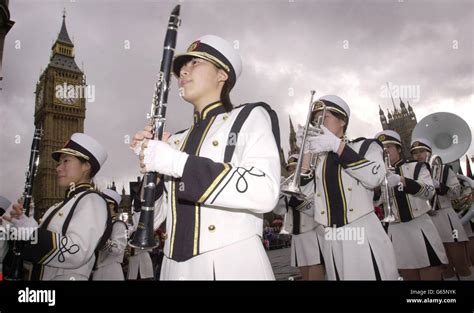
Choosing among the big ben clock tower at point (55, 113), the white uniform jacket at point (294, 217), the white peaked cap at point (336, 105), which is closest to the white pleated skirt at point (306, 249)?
the white uniform jacket at point (294, 217)

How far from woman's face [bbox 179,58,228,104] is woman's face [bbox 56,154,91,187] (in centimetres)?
249

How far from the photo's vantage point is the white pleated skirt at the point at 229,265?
7.11 ft

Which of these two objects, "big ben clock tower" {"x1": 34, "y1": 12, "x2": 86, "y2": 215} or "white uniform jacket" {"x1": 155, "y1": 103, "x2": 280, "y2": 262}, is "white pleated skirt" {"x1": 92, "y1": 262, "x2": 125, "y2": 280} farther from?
"big ben clock tower" {"x1": 34, "y1": 12, "x2": 86, "y2": 215}

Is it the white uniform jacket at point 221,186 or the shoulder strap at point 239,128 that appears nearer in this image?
the white uniform jacket at point 221,186

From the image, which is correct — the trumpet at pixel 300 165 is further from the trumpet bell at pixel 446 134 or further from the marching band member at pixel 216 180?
the trumpet bell at pixel 446 134

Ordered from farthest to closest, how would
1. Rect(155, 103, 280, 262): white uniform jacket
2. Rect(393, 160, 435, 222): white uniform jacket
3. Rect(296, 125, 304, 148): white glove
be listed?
Rect(393, 160, 435, 222): white uniform jacket → Rect(296, 125, 304, 148): white glove → Rect(155, 103, 280, 262): white uniform jacket

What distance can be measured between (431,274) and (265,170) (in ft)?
15.5

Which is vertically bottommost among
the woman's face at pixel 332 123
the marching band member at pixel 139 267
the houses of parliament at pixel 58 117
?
the marching band member at pixel 139 267

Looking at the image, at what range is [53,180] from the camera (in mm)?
66250

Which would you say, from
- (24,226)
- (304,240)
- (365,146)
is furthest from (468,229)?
(24,226)

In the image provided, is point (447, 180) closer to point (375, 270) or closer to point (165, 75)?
point (375, 270)

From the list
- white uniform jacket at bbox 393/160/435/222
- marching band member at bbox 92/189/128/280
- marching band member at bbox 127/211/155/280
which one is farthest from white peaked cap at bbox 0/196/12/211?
white uniform jacket at bbox 393/160/435/222

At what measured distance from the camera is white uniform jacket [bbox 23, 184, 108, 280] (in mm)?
3455
